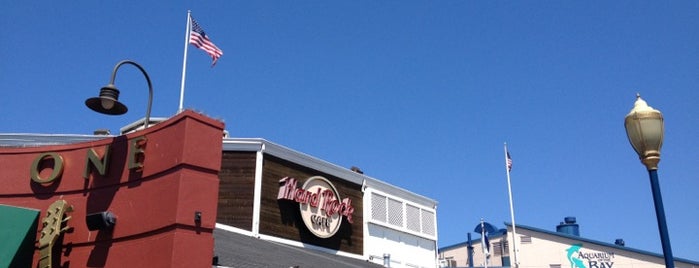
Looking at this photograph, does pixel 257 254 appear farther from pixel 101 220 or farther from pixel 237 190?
pixel 101 220

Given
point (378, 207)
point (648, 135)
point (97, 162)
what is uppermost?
point (378, 207)

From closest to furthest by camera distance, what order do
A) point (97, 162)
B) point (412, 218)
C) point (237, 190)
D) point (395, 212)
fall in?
point (97, 162), point (237, 190), point (395, 212), point (412, 218)

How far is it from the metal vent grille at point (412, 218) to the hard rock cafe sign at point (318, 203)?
4.04m

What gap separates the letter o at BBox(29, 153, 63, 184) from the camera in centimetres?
1151

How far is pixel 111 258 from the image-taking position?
10320 mm

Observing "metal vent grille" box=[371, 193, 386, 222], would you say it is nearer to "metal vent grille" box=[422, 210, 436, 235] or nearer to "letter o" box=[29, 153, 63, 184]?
"metal vent grille" box=[422, 210, 436, 235]

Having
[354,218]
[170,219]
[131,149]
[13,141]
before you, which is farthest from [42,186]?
[354,218]

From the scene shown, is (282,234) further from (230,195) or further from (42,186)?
(42,186)

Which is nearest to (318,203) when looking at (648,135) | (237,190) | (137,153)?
(237,190)

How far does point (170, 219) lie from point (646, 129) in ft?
22.8

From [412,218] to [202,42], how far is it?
11.2 meters

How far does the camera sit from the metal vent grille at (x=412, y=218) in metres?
26.8

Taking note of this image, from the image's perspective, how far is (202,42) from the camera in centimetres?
2319

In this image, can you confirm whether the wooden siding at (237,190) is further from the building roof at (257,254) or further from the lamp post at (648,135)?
the lamp post at (648,135)
